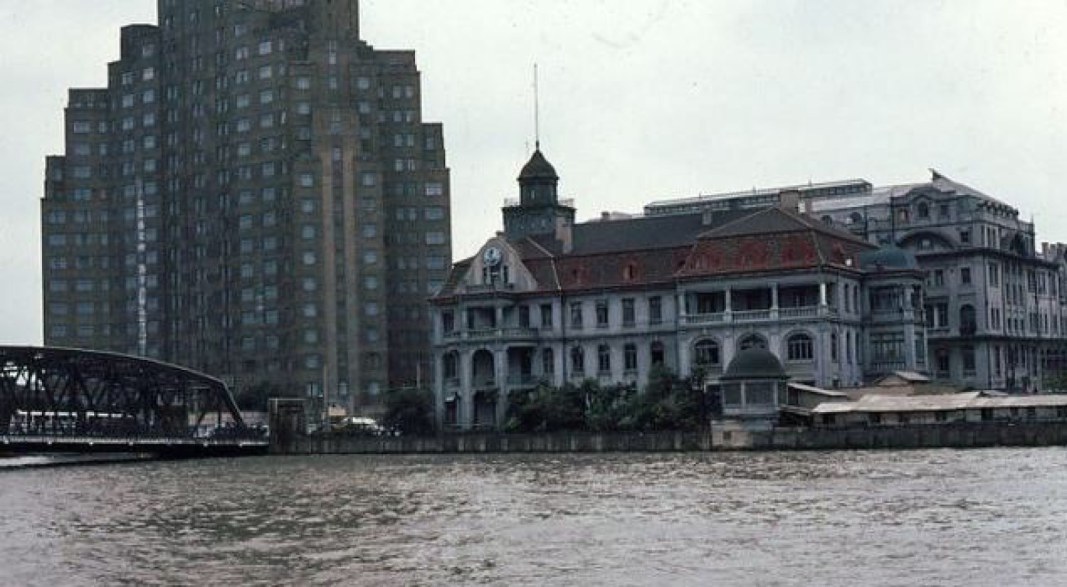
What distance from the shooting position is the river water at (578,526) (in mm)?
52031

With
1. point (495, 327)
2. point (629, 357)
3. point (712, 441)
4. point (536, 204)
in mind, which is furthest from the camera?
point (536, 204)

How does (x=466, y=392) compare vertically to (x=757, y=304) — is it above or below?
below

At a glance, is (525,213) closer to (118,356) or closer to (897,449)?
(118,356)

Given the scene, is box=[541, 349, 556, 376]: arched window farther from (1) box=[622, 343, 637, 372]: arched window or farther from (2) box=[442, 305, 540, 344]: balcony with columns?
(1) box=[622, 343, 637, 372]: arched window

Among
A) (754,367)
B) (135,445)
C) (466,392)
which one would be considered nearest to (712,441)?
(754,367)

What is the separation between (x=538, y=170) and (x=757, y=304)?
128ft

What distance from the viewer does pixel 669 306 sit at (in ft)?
514

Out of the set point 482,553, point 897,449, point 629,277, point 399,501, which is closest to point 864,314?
point 629,277

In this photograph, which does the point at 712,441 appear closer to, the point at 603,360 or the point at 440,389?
the point at 603,360

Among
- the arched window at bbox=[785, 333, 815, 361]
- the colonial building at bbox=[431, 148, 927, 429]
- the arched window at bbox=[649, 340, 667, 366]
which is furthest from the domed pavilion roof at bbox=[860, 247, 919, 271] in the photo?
the arched window at bbox=[649, 340, 667, 366]

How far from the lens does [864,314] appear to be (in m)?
154

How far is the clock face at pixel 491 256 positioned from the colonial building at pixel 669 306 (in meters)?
0.13

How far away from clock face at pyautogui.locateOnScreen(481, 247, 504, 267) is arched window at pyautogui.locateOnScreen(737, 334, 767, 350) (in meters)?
25.6

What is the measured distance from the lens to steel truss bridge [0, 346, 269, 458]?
466 feet
